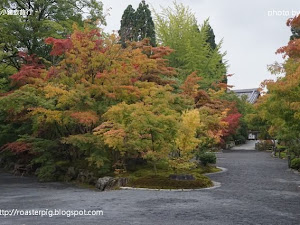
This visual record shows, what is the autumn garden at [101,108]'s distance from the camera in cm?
1644

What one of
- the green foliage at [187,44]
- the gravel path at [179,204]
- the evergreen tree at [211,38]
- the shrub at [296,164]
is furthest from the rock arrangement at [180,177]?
the evergreen tree at [211,38]

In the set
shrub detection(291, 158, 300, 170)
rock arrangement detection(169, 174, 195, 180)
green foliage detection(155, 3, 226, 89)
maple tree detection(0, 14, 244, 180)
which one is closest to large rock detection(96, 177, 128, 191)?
maple tree detection(0, 14, 244, 180)

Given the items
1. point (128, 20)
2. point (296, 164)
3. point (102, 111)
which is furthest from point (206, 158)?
point (128, 20)

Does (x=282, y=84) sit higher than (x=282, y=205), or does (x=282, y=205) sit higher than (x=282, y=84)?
(x=282, y=84)

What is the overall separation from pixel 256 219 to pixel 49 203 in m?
7.38

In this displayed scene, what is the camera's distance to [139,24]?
35.7 metres

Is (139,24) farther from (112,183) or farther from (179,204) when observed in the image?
(179,204)

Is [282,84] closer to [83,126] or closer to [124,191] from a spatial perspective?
[124,191]

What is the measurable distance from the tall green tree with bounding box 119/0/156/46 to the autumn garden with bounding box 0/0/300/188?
20.0 ft

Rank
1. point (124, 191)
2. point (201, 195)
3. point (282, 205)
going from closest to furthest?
point (282, 205), point (201, 195), point (124, 191)

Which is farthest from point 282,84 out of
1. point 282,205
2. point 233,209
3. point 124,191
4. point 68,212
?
point 68,212

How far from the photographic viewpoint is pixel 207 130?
23.4 m

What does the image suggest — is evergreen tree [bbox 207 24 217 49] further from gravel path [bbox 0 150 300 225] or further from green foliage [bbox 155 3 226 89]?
gravel path [bbox 0 150 300 225]

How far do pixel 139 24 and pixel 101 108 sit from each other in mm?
18973
